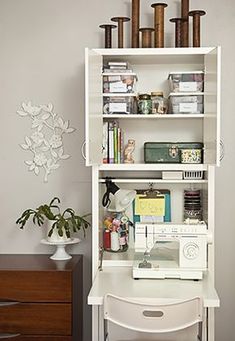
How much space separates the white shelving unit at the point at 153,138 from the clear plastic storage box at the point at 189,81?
56 millimetres

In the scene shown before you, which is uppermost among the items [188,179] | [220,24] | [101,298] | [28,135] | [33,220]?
[220,24]

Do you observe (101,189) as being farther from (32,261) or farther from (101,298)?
(101,298)

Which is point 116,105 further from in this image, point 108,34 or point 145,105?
point 108,34

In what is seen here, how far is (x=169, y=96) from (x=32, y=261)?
4.04 ft

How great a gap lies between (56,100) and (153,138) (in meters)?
0.64

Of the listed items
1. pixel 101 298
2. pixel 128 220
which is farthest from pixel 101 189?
pixel 101 298

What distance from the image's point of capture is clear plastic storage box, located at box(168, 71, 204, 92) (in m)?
3.34

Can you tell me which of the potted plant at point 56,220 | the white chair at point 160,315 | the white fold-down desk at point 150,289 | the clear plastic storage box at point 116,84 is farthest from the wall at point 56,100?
the white chair at point 160,315

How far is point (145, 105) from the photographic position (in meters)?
3.44

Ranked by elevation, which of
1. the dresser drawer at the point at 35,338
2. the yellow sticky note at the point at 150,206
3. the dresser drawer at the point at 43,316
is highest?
the yellow sticky note at the point at 150,206

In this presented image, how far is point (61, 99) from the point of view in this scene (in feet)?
12.3

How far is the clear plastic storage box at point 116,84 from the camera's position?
3.36m

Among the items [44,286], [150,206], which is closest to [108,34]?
[150,206]

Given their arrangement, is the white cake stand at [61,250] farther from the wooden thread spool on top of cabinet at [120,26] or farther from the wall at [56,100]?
the wooden thread spool on top of cabinet at [120,26]
